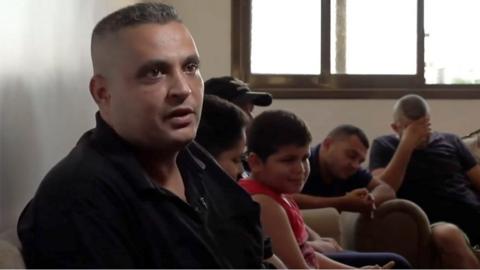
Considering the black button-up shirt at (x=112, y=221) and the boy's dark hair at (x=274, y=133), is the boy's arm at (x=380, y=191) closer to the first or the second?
the boy's dark hair at (x=274, y=133)

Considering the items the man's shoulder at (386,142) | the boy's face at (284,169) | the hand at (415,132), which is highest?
the boy's face at (284,169)

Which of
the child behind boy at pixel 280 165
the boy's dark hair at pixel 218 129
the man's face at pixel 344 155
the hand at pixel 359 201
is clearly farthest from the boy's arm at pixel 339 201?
the boy's dark hair at pixel 218 129

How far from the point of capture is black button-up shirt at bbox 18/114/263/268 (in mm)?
1117

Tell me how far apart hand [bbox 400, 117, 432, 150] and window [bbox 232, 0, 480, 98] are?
975mm

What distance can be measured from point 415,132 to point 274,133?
6.53 feet

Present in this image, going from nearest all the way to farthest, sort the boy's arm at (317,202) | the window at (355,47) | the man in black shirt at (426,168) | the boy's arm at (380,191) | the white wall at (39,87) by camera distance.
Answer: the white wall at (39,87)
the boy's arm at (317,202)
the boy's arm at (380,191)
the man in black shirt at (426,168)
the window at (355,47)

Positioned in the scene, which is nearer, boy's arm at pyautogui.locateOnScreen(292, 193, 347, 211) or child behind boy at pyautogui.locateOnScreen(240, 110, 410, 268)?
child behind boy at pyautogui.locateOnScreen(240, 110, 410, 268)

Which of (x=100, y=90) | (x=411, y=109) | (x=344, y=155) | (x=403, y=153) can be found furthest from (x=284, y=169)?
(x=411, y=109)

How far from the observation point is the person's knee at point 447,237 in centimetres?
337

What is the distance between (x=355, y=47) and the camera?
488cm

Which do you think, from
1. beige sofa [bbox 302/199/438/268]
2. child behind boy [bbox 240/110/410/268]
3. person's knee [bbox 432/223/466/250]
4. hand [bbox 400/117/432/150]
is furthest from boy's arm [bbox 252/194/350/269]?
hand [bbox 400/117/432/150]

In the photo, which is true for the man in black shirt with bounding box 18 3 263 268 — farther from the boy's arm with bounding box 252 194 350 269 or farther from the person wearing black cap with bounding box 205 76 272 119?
the person wearing black cap with bounding box 205 76 272 119

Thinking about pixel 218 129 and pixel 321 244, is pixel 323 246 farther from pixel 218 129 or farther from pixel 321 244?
pixel 218 129

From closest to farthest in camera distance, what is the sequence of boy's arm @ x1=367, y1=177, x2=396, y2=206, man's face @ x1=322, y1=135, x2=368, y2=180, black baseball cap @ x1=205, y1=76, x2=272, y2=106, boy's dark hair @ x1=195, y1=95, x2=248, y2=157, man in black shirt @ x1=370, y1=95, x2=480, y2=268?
boy's dark hair @ x1=195, y1=95, x2=248, y2=157 < black baseball cap @ x1=205, y1=76, x2=272, y2=106 < man's face @ x1=322, y1=135, x2=368, y2=180 < boy's arm @ x1=367, y1=177, x2=396, y2=206 < man in black shirt @ x1=370, y1=95, x2=480, y2=268
